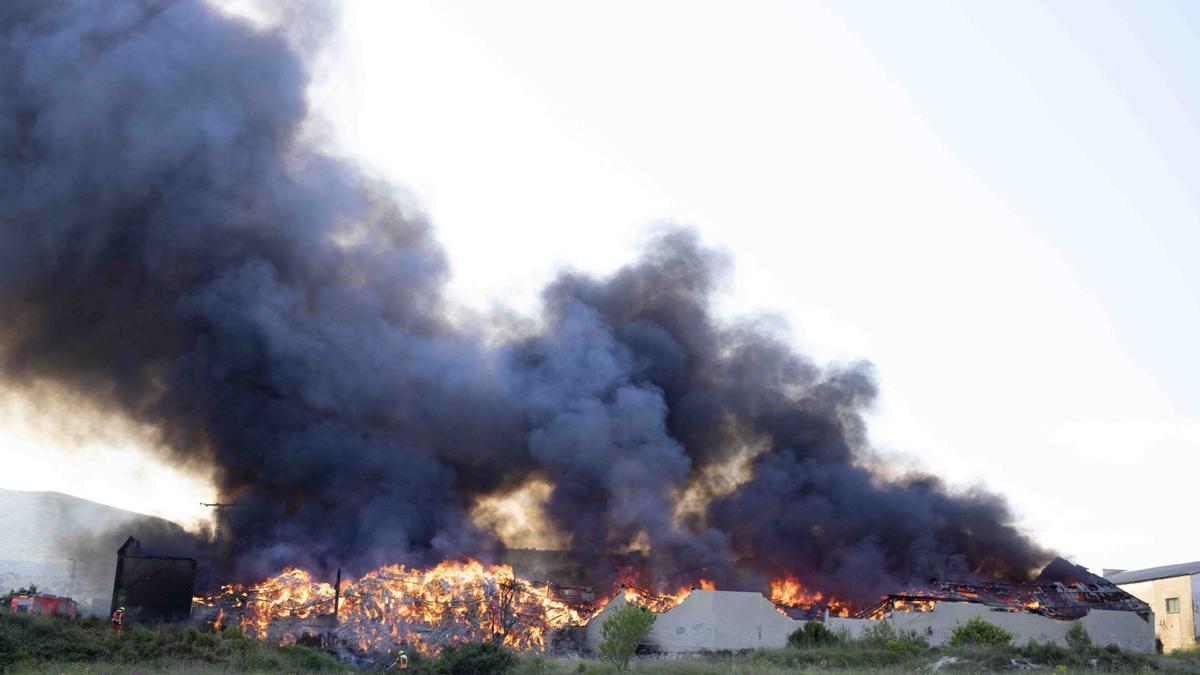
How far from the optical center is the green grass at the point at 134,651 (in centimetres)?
3881

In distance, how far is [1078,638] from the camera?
176ft

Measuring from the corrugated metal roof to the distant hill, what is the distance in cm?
5918

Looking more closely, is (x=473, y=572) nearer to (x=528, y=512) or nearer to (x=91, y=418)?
(x=528, y=512)

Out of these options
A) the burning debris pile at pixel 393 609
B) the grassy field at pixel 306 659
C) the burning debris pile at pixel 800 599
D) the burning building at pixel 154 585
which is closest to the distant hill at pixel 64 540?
the burning building at pixel 154 585

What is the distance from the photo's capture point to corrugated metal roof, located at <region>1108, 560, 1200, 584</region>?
6744 cm

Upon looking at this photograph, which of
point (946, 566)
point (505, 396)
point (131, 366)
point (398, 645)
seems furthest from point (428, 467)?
point (946, 566)

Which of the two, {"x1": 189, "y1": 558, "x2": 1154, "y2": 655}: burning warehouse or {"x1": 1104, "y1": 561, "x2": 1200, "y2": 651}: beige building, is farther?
{"x1": 1104, "y1": 561, "x2": 1200, "y2": 651}: beige building

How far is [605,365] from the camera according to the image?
65.6 m

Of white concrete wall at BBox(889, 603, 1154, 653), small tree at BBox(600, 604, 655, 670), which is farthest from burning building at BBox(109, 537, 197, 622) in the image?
white concrete wall at BBox(889, 603, 1154, 653)

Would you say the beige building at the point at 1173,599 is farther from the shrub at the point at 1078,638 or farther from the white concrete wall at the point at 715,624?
the white concrete wall at the point at 715,624

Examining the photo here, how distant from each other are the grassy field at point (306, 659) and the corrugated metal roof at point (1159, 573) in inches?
852

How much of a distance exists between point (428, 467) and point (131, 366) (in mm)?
17181

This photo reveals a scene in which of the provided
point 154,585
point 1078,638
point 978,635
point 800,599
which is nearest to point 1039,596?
point 1078,638

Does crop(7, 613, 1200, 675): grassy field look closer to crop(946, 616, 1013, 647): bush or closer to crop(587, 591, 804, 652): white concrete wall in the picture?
crop(946, 616, 1013, 647): bush
